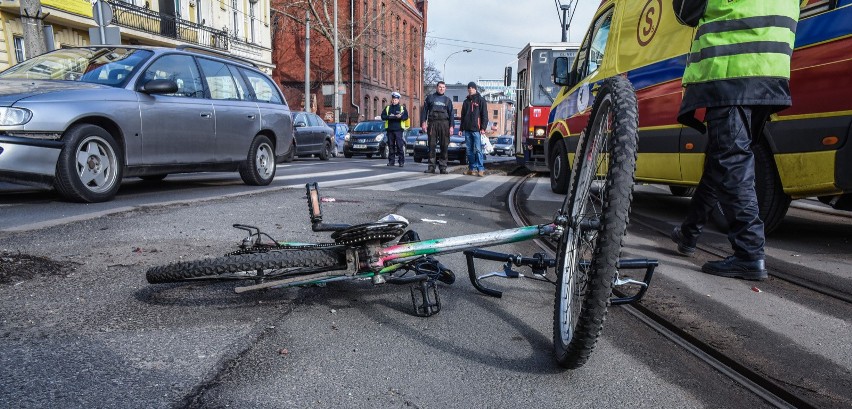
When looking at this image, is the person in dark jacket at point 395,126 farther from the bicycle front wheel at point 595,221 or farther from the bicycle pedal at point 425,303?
the bicycle front wheel at point 595,221

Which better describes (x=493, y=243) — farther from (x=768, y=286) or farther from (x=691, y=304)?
(x=768, y=286)

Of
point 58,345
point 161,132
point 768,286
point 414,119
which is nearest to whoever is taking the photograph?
point 58,345

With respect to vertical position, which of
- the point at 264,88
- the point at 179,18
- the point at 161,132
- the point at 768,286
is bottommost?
the point at 768,286

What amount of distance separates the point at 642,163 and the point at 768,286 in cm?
255

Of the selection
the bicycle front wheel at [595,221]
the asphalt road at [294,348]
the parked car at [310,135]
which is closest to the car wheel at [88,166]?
the asphalt road at [294,348]

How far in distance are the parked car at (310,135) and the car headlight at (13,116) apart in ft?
39.9

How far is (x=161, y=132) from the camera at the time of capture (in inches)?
247

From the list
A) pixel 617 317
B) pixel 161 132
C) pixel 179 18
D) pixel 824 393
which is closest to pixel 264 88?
pixel 161 132

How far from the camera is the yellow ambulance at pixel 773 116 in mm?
3805

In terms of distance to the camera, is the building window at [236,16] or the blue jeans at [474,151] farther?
the building window at [236,16]

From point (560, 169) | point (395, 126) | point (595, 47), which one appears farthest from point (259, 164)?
point (395, 126)

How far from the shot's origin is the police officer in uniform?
3.26m

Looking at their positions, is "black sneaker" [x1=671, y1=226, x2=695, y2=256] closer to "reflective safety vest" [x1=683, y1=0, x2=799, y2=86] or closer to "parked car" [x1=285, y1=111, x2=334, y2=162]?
"reflective safety vest" [x1=683, y1=0, x2=799, y2=86]

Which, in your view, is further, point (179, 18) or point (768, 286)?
point (179, 18)
